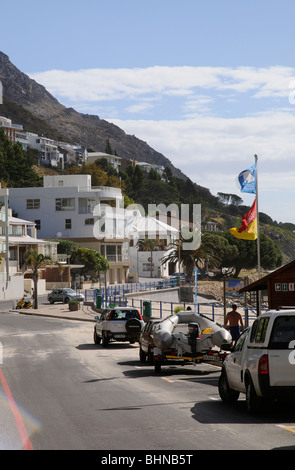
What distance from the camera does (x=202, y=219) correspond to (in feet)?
633

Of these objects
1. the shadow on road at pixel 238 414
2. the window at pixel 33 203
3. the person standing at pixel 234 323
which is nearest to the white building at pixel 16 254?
the window at pixel 33 203

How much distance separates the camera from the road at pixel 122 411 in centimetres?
1016

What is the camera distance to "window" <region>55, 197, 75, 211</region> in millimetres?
105500

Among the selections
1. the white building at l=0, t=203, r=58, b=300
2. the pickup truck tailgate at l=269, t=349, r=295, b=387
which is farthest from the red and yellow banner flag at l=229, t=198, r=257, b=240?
the white building at l=0, t=203, r=58, b=300

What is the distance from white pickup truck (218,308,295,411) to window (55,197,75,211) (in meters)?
93.3

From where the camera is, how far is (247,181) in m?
36.8

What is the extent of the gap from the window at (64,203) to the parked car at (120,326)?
74.7 m

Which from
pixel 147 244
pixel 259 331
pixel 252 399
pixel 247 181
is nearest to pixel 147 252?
pixel 147 244

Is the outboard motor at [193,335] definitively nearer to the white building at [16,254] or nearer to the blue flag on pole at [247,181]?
the blue flag on pole at [247,181]

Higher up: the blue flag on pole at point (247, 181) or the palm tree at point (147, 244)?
the blue flag on pole at point (247, 181)

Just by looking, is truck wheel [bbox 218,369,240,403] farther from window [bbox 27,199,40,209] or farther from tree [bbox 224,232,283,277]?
tree [bbox 224,232,283,277]

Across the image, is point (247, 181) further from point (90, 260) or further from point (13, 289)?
point (90, 260)

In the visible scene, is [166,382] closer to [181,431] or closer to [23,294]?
[181,431]
